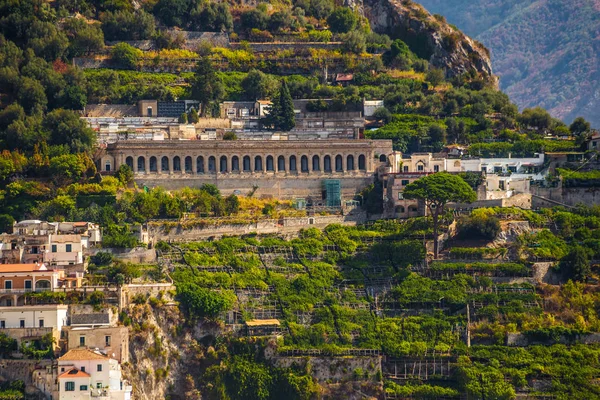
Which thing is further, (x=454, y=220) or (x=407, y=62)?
(x=407, y=62)

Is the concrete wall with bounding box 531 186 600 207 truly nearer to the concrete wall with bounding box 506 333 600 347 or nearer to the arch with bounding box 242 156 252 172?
the concrete wall with bounding box 506 333 600 347

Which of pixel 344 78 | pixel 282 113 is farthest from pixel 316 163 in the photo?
pixel 344 78

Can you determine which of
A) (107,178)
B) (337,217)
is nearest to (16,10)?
(107,178)

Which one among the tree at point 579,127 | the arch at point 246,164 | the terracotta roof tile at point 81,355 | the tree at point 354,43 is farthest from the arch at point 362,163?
the terracotta roof tile at point 81,355

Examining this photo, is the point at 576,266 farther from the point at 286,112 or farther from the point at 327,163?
the point at 286,112

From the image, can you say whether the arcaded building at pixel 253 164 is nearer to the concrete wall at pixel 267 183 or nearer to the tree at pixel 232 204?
the concrete wall at pixel 267 183

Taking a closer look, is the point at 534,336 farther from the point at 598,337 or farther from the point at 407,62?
the point at 407,62
